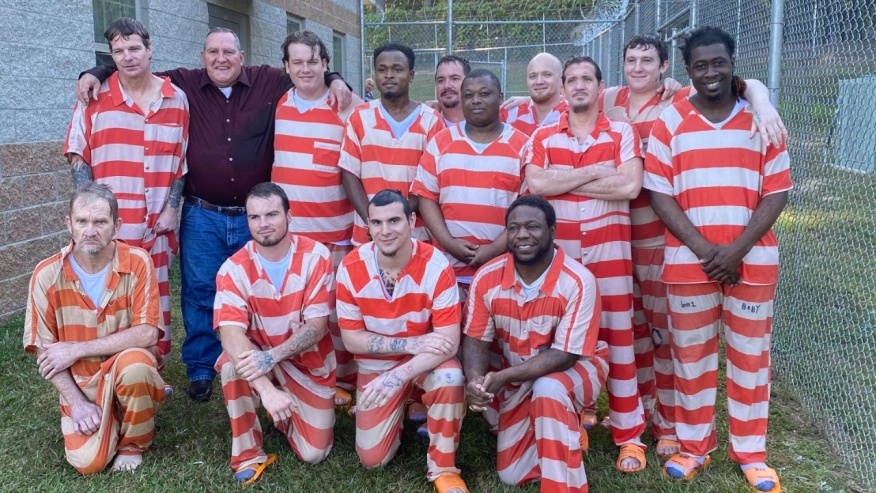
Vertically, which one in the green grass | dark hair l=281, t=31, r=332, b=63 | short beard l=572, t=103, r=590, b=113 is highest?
dark hair l=281, t=31, r=332, b=63

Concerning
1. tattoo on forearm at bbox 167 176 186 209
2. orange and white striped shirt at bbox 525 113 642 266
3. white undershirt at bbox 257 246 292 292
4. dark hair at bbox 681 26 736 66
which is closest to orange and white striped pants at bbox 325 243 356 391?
white undershirt at bbox 257 246 292 292

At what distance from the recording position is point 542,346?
366 centimetres

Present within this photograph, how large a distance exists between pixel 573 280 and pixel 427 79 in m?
12.7

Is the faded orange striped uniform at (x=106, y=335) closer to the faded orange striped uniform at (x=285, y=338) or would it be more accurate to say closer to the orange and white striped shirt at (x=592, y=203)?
the faded orange striped uniform at (x=285, y=338)

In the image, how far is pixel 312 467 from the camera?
3891 millimetres

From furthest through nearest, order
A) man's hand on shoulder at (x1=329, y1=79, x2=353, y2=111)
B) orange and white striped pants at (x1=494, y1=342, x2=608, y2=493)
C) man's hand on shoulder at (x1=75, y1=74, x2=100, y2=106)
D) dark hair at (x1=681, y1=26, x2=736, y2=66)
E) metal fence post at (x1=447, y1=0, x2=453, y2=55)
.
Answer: metal fence post at (x1=447, y1=0, x2=453, y2=55) < man's hand on shoulder at (x1=329, y1=79, x2=353, y2=111) < man's hand on shoulder at (x1=75, y1=74, x2=100, y2=106) < dark hair at (x1=681, y1=26, x2=736, y2=66) < orange and white striped pants at (x1=494, y1=342, x2=608, y2=493)

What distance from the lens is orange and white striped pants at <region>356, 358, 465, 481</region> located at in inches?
144

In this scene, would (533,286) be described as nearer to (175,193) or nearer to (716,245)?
(716,245)

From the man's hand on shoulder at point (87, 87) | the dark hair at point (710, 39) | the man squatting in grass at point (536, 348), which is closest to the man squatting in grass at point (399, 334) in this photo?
the man squatting in grass at point (536, 348)

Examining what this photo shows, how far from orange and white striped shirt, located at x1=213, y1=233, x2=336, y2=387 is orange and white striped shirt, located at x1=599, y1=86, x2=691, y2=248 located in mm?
1666

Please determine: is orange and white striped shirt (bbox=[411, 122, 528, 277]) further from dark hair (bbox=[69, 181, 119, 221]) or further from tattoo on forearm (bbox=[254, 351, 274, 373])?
dark hair (bbox=[69, 181, 119, 221])

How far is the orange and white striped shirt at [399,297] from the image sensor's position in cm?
377

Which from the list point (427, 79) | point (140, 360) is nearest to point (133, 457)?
point (140, 360)

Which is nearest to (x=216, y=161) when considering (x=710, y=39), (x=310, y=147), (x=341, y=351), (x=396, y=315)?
(x=310, y=147)
